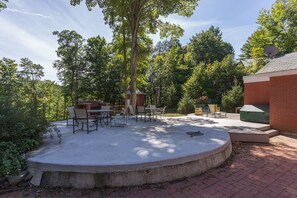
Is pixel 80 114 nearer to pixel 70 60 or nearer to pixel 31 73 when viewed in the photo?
pixel 70 60

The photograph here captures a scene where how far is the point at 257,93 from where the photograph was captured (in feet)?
33.5

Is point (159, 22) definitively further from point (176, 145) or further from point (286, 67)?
point (176, 145)

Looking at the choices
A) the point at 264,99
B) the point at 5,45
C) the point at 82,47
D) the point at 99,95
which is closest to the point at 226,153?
the point at 264,99

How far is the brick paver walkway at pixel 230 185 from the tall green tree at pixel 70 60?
16.3 m

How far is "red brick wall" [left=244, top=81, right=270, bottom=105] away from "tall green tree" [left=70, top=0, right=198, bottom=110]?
6313mm

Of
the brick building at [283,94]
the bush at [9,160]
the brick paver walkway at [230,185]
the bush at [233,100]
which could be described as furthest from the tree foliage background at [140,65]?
the brick paver walkway at [230,185]

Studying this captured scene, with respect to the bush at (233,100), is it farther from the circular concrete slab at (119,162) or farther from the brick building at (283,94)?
the circular concrete slab at (119,162)

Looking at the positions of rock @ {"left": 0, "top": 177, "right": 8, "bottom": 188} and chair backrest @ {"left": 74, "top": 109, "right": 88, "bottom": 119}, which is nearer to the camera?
rock @ {"left": 0, "top": 177, "right": 8, "bottom": 188}

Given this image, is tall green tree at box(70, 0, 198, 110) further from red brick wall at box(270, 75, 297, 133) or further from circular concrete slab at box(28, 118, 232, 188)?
circular concrete slab at box(28, 118, 232, 188)

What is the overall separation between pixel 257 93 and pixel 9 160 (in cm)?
1131

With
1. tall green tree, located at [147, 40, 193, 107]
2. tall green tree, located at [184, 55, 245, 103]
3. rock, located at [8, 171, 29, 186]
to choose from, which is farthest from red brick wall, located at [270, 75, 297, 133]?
tall green tree, located at [147, 40, 193, 107]

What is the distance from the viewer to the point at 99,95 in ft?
61.6

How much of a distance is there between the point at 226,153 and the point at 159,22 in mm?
11584

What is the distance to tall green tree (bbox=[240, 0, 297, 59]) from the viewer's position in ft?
55.2
